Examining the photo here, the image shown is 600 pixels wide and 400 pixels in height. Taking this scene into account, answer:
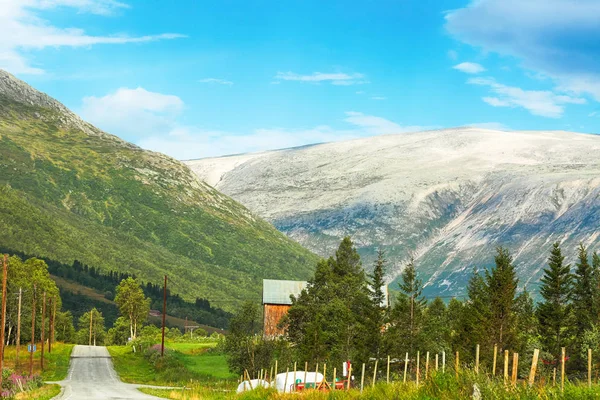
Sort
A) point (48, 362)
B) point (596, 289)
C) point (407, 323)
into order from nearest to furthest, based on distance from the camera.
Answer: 1. point (407, 323)
2. point (596, 289)
3. point (48, 362)

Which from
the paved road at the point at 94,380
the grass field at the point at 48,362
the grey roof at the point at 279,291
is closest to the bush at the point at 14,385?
the paved road at the point at 94,380

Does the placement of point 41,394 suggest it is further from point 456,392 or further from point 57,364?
point 57,364

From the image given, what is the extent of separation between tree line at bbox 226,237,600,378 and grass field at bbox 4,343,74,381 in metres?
21.7

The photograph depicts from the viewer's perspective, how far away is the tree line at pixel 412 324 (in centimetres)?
7588

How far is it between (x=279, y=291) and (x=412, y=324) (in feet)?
206

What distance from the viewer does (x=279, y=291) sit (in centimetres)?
14075

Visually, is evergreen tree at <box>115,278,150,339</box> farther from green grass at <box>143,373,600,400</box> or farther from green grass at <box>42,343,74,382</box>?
green grass at <box>143,373,600,400</box>

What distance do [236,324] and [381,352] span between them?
15.9 m

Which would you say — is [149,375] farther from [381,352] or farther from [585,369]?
[585,369]

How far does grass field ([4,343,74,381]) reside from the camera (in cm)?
8997

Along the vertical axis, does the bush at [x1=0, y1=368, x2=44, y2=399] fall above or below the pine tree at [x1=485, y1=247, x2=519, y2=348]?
below

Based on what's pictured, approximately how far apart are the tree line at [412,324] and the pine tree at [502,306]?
0.31 ft

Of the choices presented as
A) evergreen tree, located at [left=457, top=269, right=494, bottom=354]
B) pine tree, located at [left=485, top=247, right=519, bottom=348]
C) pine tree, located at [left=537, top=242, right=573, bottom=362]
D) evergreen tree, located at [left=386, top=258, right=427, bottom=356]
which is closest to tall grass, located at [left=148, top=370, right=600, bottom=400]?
evergreen tree, located at [left=457, top=269, right=494, bottom=354]

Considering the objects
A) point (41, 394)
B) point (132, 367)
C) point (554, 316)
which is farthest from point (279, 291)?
point (41, 394)
